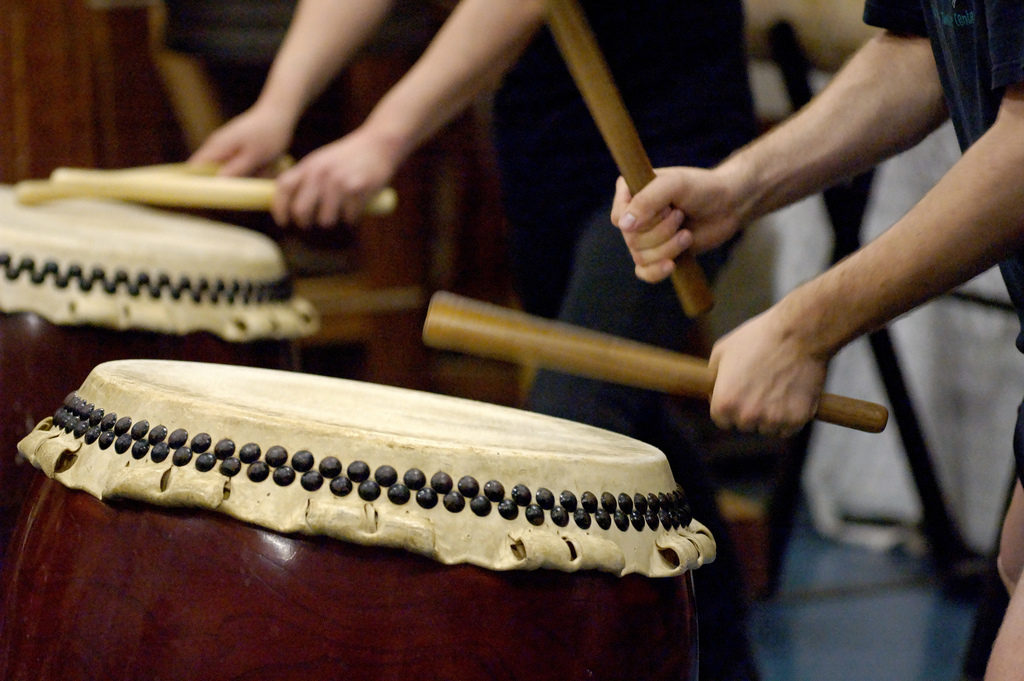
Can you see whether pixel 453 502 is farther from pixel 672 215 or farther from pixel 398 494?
pixel 672 215

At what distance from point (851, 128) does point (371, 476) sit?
1.92 ft

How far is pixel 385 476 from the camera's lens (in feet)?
2.28

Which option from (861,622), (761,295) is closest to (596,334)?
(861,622)

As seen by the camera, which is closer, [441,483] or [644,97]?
[441,483]

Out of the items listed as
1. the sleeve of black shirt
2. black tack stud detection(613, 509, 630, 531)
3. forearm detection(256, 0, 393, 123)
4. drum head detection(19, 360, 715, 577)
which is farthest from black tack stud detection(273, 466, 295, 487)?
forearm detection(256, 0, 393, 123)

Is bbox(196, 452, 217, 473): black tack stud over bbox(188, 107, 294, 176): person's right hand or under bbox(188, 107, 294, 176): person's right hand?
over

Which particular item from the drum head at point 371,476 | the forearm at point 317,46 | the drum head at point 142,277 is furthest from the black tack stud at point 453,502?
the forearm at point 317,46

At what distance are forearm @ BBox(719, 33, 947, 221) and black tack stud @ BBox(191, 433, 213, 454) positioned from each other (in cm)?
56

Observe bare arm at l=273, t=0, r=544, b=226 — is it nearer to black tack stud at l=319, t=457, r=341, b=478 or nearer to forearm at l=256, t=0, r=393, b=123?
forearm at l=256, t=0, r=393, b=123

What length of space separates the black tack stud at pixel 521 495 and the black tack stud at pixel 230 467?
0.18 metres

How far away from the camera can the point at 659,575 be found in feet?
2.52

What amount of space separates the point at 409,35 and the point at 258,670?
1.70 meters

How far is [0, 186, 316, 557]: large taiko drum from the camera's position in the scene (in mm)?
1105

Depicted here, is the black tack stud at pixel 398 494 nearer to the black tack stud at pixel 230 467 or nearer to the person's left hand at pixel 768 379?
the black tack stud at pixel 230 467
